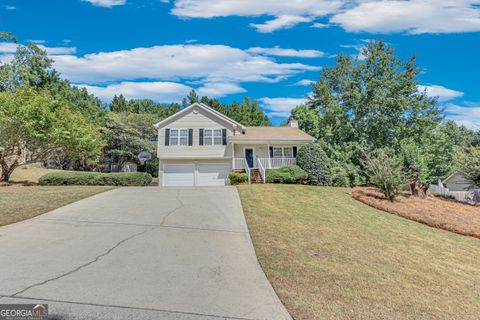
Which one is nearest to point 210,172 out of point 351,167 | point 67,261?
point 351,167

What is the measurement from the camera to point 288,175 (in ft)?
63.5

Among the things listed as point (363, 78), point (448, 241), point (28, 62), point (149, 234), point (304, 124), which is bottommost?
point (448, 241)

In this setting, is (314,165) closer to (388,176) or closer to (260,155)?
(260,155)

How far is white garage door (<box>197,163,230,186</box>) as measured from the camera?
76.1ft

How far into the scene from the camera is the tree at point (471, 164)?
17062mm

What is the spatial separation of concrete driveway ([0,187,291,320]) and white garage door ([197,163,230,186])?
1263 centimetres

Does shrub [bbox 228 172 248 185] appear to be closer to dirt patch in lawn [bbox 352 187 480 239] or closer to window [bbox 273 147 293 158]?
window [bbox 273 147 293 158]

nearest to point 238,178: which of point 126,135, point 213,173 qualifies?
point 213,173

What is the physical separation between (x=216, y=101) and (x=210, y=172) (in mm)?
21737

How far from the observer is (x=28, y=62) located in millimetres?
36531

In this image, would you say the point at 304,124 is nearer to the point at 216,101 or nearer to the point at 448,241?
the point at 216,101

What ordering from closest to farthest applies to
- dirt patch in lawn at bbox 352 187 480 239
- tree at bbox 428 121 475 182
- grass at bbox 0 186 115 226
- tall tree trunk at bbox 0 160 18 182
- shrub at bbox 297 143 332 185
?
grass at bbox 0 186 115 226 → dirt patch in lawn at bbox 352 187 480 239 → tall tree trunk at bbox 0 160 18 182 → shrub at bbox 297 143 332 185 → tree at bbox 428 121 475 182

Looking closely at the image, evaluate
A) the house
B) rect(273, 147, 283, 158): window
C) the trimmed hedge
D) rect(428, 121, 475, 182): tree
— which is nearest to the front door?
the house

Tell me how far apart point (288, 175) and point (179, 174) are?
8.53 metres
